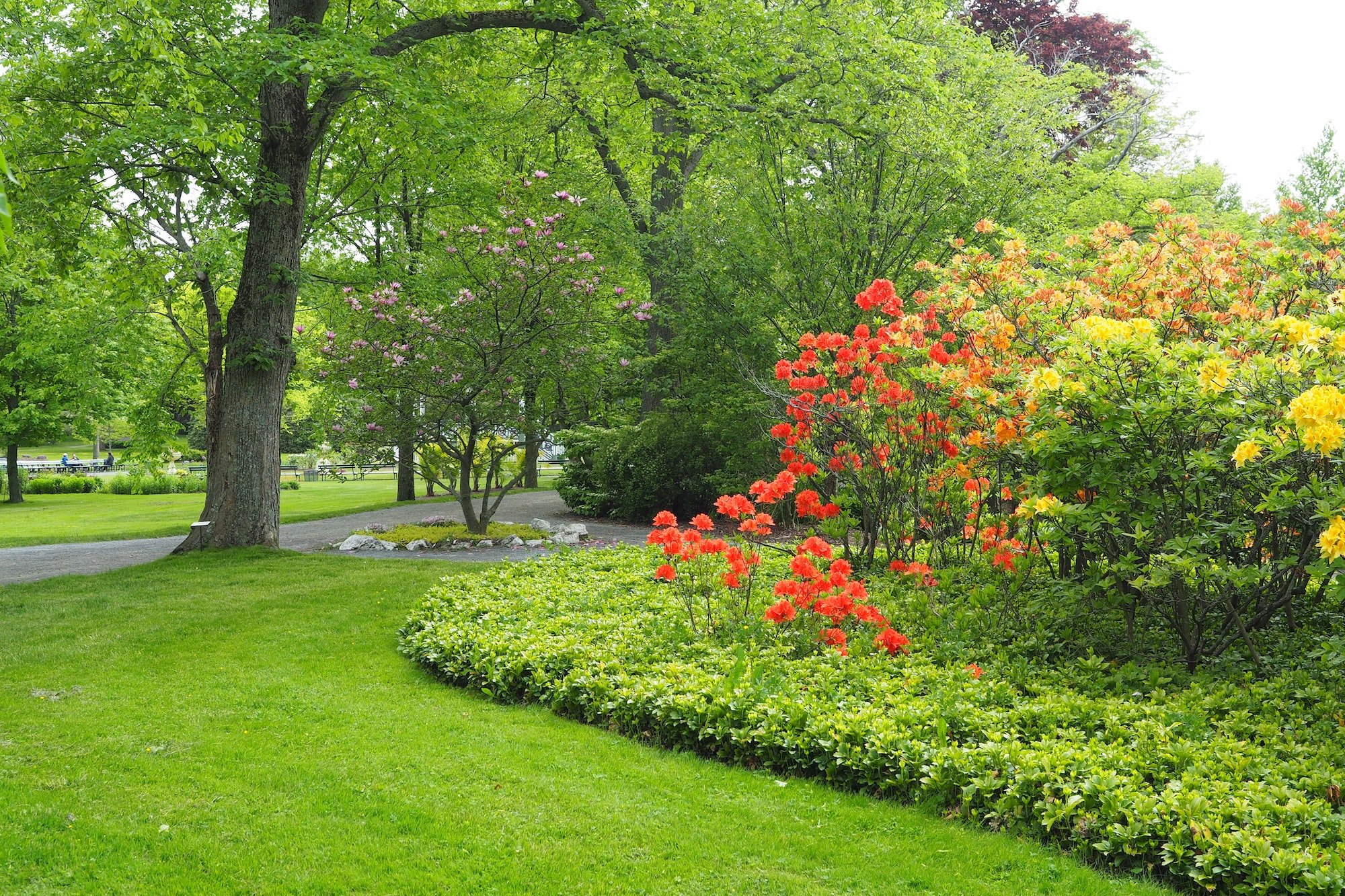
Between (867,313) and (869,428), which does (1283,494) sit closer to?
(869,428)

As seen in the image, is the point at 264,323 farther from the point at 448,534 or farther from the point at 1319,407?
the point at 1319,407

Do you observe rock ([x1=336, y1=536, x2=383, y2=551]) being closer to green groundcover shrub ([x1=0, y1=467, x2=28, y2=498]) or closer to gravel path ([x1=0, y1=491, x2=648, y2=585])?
gravel path ([x1=0, y1=491, x2=648, y2=585])

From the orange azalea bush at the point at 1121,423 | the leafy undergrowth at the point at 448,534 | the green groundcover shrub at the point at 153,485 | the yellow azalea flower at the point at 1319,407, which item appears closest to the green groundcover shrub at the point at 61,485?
the green groundcover shrub at the point at 153,485

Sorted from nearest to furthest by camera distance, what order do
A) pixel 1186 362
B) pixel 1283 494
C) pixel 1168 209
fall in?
1. pixel 1283 494
2. pixel 1186 362
3. pixel 1168 209

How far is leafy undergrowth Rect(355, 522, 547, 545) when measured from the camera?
13.2 meters

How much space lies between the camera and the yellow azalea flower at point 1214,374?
14.3 ft

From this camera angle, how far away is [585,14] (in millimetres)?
11047

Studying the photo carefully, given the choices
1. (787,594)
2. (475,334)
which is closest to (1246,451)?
(787,594)

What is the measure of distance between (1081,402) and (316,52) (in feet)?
26.8

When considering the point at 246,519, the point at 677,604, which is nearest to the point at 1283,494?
the point at 677,604

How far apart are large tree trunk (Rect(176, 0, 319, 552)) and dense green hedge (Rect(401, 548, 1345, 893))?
20.6ft

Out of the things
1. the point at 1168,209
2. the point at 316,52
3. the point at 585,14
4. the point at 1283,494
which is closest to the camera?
the point at 1283,494

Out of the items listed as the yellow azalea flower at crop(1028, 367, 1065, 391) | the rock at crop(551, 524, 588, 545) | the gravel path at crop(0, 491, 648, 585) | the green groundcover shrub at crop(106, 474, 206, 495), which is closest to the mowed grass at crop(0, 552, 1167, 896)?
the yellow azalea flower at crop(1028, 367, 1065, 391)

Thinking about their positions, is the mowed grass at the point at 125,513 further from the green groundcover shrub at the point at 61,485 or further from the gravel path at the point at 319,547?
the green groundcover shrub at the point at 61,485
